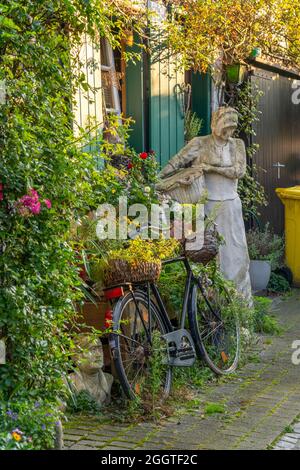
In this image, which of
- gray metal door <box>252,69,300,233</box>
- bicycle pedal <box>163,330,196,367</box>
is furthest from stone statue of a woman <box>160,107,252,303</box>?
gray metal door <box>252,69,300,233</box>

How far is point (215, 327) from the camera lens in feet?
23.4

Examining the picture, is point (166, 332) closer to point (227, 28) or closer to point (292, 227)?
point (227, 28)

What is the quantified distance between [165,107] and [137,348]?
4.23m

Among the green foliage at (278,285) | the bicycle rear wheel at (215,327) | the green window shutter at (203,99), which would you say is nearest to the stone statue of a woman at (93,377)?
the bicycle rear wheel at (215,327)

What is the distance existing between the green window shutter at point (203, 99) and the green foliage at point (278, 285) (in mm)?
2193

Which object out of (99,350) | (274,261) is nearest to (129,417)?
(99,350)

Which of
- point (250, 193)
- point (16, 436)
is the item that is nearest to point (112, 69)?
point (250, 193)

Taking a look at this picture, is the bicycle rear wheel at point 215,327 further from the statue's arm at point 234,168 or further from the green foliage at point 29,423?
the green foliage at point 29,423

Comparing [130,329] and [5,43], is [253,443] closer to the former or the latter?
[130,329]

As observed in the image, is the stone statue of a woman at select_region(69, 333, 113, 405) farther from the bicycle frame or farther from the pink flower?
the pink flower

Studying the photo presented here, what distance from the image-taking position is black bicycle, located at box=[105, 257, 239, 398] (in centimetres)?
596

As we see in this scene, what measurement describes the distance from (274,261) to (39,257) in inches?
265

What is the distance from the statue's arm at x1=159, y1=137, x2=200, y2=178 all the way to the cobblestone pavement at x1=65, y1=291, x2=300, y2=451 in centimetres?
214

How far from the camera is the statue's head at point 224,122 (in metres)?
8.21
